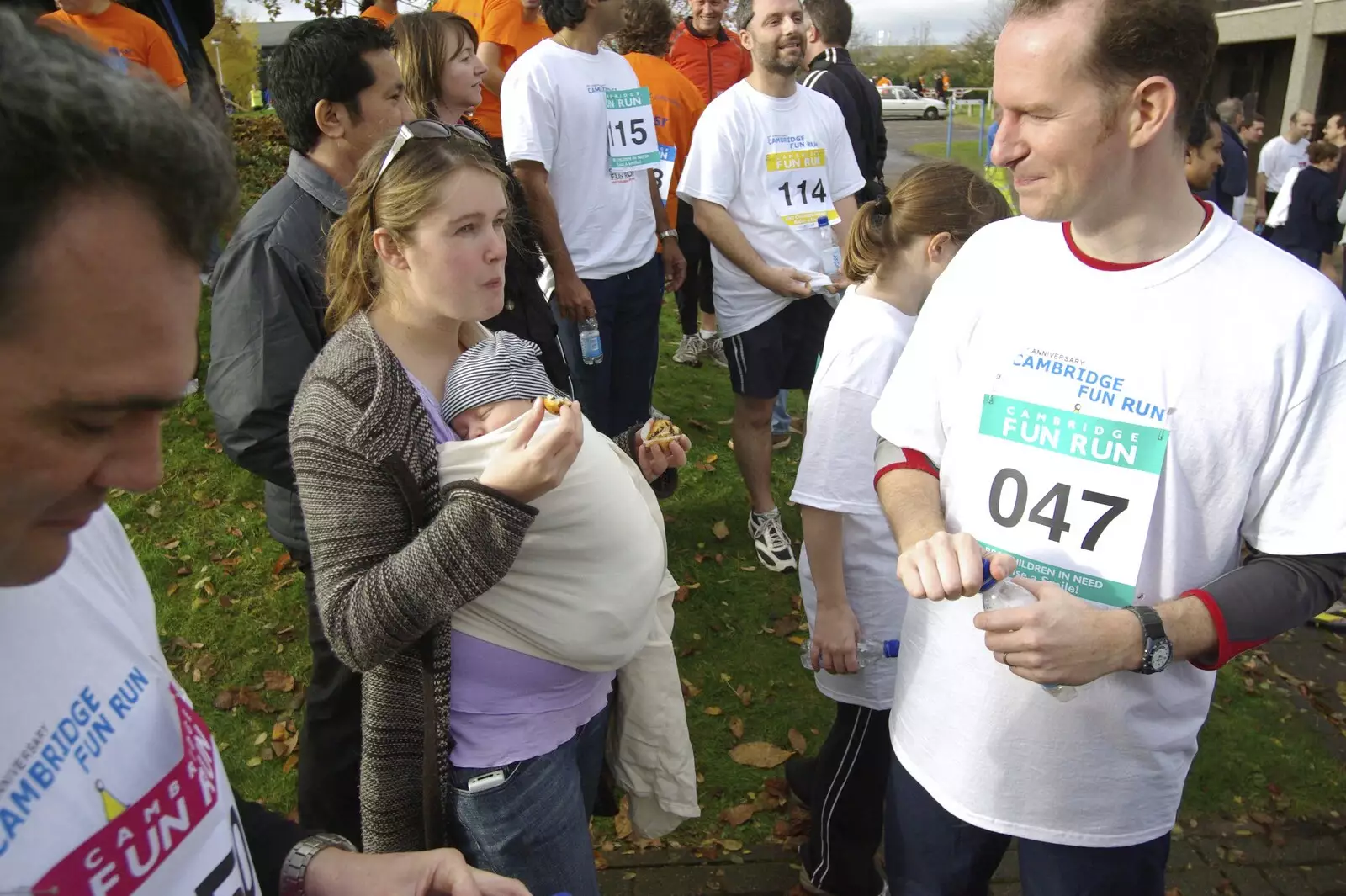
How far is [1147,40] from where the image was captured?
1620 mm

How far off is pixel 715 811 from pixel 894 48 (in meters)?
75.2

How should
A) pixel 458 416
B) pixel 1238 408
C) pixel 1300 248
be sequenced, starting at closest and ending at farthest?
1. pixel 1238 408
2. pixel 458 416
3. pixel 1300 248

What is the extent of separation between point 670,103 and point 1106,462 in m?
5.14

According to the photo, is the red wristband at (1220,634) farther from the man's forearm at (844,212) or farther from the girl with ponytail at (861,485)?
the man's forearm at (844,212)

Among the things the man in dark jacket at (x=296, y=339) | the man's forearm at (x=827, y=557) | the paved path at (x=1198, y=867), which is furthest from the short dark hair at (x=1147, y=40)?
the paved path at (x=1198, y=867)

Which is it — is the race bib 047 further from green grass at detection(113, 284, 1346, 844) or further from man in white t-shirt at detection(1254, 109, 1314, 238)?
man in white t-shirt at detection(1254, 109, 1314, 238)

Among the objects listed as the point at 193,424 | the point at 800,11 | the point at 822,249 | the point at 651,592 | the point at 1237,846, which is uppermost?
the point at 800,11

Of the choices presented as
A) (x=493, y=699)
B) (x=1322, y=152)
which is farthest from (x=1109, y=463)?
(x=1322, y=152)

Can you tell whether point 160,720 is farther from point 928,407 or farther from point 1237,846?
point 1237,846

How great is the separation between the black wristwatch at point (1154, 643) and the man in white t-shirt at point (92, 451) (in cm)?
143

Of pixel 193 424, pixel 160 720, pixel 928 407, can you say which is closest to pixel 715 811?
pixel 928 407

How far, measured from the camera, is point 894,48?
7000cm

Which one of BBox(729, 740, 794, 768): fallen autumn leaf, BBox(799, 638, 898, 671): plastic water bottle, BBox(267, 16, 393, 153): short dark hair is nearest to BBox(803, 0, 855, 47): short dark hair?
BBox(267, 16, 393, 153): short dark hair

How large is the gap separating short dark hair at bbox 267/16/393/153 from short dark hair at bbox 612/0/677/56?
11.5 ft
